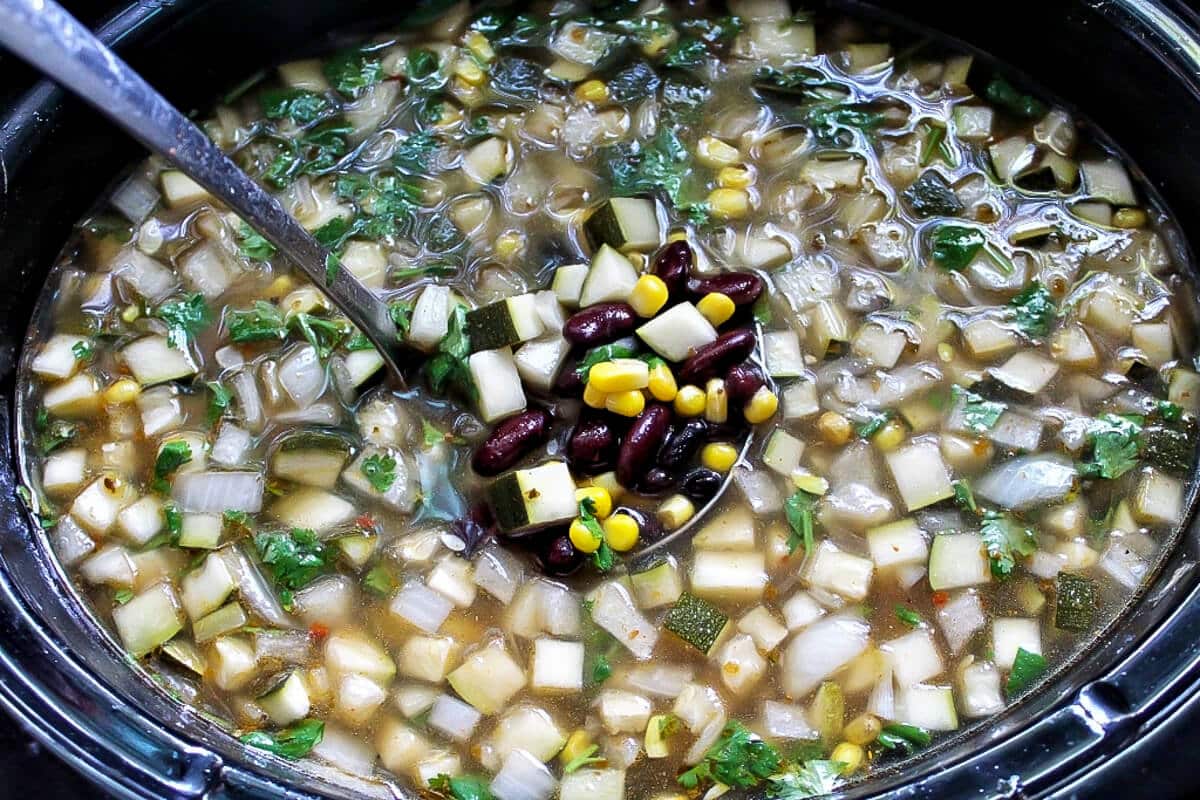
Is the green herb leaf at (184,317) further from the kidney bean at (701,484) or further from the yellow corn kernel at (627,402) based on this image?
the kidney bean at (701,484)

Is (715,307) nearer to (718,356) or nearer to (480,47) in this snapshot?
(718,356)

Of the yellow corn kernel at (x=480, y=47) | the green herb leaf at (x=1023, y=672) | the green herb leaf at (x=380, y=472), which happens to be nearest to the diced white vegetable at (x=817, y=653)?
the green herb leaf at (x=1023, y=672)

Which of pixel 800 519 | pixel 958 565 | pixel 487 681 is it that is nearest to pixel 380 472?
pixel 487 681

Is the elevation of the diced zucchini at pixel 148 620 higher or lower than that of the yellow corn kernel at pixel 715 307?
lower

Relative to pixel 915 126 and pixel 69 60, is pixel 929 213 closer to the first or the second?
pixel 915 126

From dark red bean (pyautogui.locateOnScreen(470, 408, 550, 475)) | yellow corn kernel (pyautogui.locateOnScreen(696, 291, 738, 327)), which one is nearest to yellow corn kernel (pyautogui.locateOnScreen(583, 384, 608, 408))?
dark red bean (pyautogui.locateOnScreen(470, 408, 550, 475))

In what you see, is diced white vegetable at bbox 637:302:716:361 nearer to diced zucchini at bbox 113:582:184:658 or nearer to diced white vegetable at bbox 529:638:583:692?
diced white vegetable at bbox 529:638:583:692
